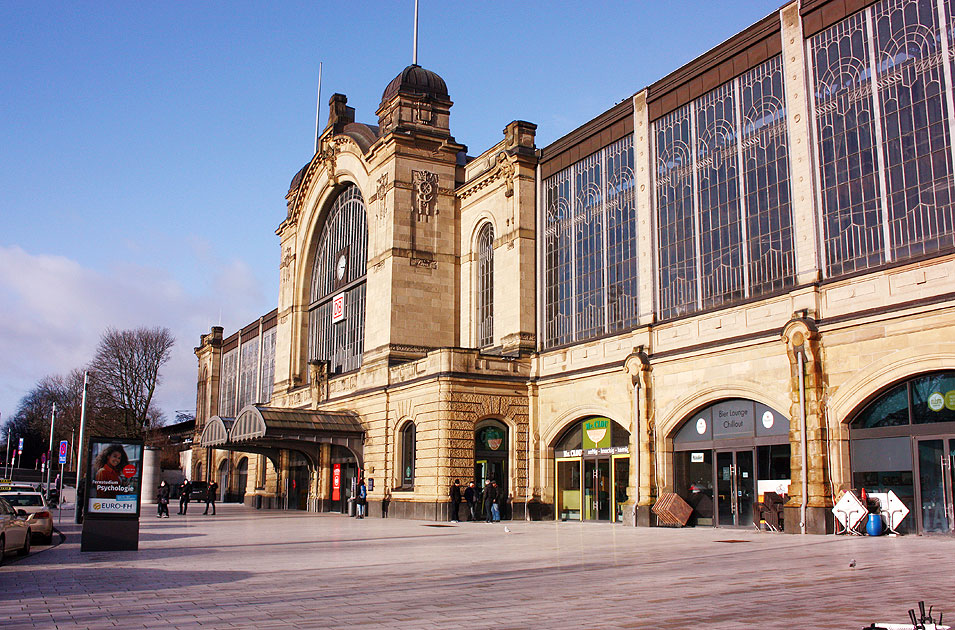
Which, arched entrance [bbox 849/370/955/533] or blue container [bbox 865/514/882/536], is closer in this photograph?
arched entrance [bbox 849/370/955/533]

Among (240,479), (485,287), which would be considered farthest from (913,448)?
(240,479)

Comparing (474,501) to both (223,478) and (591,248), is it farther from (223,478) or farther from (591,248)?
(223,478)

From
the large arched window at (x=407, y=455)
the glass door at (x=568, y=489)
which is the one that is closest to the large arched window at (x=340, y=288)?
the large arched window at (x=407, y=455)

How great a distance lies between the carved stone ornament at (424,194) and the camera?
41.4 m

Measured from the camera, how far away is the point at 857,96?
2331 cm

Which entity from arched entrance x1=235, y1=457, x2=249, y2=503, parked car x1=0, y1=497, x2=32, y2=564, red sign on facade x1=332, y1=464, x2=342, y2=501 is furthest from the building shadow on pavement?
arched entrance x1=235, y1=457, x2=249, y2=503

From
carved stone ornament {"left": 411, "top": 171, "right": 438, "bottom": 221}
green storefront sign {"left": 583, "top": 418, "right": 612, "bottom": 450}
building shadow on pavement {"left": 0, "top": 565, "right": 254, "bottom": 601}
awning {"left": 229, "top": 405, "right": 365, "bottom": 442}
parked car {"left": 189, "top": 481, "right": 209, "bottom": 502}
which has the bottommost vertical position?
parked car {"left": 189, "top": 481, "right": 209, "bottom": 502}

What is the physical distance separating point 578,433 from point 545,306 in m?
5.76

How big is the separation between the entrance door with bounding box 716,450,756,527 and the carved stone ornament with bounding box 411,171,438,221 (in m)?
19.9

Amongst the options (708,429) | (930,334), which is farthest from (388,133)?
(930,334)

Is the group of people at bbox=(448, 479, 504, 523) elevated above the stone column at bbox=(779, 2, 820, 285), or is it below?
below

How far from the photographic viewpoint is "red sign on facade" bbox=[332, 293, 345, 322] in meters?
48.2

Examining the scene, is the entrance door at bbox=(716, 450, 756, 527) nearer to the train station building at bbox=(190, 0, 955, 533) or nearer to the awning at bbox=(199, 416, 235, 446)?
the train station building at bbox=(190, 0, 955, 533)

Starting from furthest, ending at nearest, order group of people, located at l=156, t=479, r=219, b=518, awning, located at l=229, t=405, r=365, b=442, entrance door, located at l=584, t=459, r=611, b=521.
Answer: awning, located at l=229, t=405, r=365, b=442 < group of people, located at l=156, t=479, r=219, b=518 < entrance door, located at l=584, t=459, r=611, b=521
